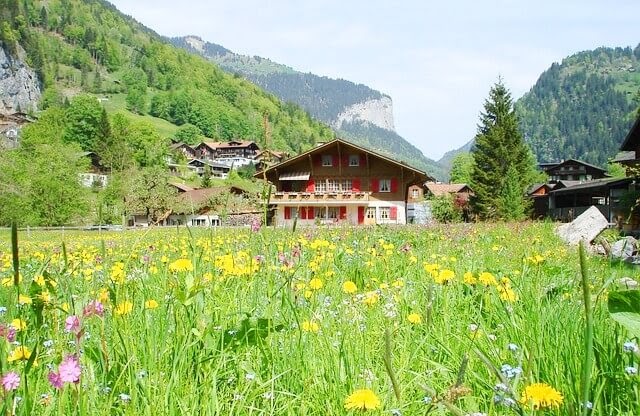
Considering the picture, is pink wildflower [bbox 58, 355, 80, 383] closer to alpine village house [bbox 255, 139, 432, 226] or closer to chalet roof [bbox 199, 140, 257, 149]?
alpine village house [bbox 255, 139, 432, 226]

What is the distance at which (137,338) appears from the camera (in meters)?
1.95

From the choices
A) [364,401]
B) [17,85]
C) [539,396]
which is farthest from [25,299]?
[17,85]

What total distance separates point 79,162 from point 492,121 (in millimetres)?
44438

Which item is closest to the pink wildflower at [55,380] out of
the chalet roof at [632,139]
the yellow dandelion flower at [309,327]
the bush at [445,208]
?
the yellow dandelion flower at [309,327]

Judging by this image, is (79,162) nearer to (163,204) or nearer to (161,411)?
(163,204)

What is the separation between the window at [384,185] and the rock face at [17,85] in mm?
135963

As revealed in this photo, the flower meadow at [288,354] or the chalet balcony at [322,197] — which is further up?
the chalet balcony at [322,197]

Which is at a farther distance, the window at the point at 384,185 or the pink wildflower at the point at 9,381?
the window at the point at 384,185

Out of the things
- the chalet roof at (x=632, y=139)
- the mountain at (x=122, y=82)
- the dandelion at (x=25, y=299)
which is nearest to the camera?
the dandelion at (x=25, y=299)

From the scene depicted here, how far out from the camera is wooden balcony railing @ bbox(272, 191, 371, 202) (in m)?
45.1

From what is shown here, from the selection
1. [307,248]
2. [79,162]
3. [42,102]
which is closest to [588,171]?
[79,162]

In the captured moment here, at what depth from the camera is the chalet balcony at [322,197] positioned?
45094 mm

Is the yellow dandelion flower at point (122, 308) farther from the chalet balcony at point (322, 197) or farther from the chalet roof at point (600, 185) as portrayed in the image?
the chalet balcony at point (322, 197)

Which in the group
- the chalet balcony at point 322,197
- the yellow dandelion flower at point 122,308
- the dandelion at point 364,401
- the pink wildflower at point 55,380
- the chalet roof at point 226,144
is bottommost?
the dandelion at point 364,401
